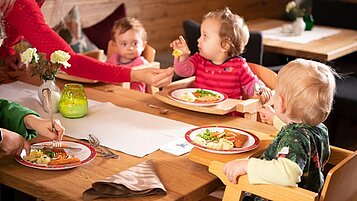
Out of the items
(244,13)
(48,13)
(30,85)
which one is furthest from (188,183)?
(244,13)

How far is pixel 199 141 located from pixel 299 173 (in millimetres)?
383

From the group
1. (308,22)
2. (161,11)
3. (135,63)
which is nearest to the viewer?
(135,63)

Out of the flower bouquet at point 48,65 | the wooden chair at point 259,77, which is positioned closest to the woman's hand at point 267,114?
the wooden chair at point 259,77

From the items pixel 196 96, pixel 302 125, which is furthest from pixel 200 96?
pixel 302 125

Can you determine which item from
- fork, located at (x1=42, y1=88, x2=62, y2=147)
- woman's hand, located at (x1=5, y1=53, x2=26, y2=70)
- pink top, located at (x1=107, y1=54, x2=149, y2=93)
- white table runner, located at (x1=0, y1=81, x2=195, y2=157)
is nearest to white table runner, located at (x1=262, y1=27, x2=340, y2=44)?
pink top, located at (x1=107, y1=54, x2=149, y2=93)

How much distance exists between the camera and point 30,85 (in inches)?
102

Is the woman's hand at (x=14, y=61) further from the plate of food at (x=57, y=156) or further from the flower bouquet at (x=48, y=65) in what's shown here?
the plate of food at (x=57, y=156)

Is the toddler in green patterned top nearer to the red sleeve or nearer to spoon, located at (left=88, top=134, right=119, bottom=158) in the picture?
spoon, located at (left=88, top=134, right=119, bottom=158)

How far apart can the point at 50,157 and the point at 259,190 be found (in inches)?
24.8

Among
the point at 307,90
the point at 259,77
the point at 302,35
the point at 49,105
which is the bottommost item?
the point at 302,35

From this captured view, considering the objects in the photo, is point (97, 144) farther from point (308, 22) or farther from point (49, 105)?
point (308, 22)

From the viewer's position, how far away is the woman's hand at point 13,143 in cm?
182

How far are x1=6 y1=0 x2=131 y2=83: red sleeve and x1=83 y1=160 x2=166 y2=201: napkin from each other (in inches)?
35.1

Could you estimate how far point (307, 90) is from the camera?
176 cm
